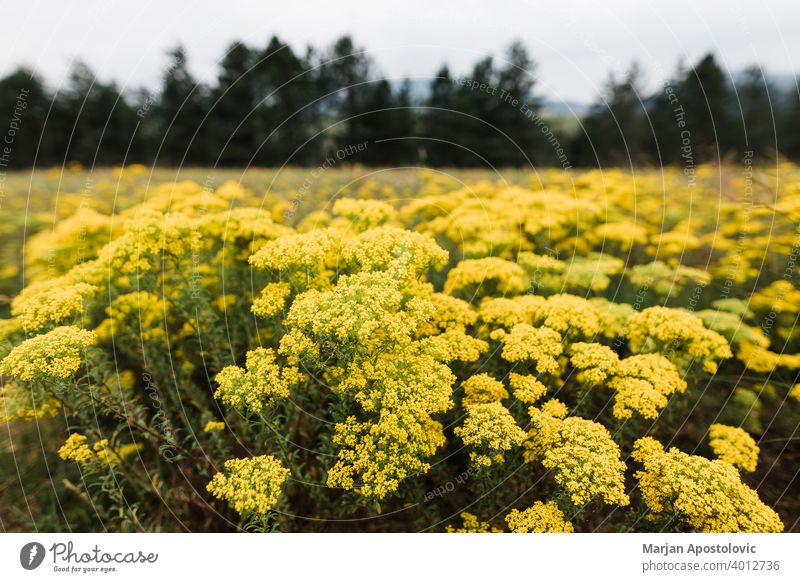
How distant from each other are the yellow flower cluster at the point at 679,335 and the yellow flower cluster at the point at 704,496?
113cm

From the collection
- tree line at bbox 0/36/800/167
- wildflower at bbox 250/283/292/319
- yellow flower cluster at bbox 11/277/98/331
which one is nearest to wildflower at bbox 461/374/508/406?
wildflower at bbox 250/283/292/319

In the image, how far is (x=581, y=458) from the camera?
3.07 m

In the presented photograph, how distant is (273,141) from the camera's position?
25.0 m

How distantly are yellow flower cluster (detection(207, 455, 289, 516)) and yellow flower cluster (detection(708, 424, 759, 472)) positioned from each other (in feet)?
12.9

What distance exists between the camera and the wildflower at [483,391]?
12.1 ft

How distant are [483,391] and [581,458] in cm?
99

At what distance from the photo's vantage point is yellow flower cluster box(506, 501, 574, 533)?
10.4ft

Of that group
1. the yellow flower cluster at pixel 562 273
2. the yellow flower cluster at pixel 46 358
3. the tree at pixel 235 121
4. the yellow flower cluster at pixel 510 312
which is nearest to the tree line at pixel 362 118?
the tree at pixel 235 121

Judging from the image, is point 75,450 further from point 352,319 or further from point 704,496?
point 704,496

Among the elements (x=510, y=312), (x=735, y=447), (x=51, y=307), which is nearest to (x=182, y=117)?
(x=51, y=307)

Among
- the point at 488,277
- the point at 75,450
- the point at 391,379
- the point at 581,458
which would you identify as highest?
the point at 488,277

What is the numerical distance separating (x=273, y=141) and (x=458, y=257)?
73.8 ft
